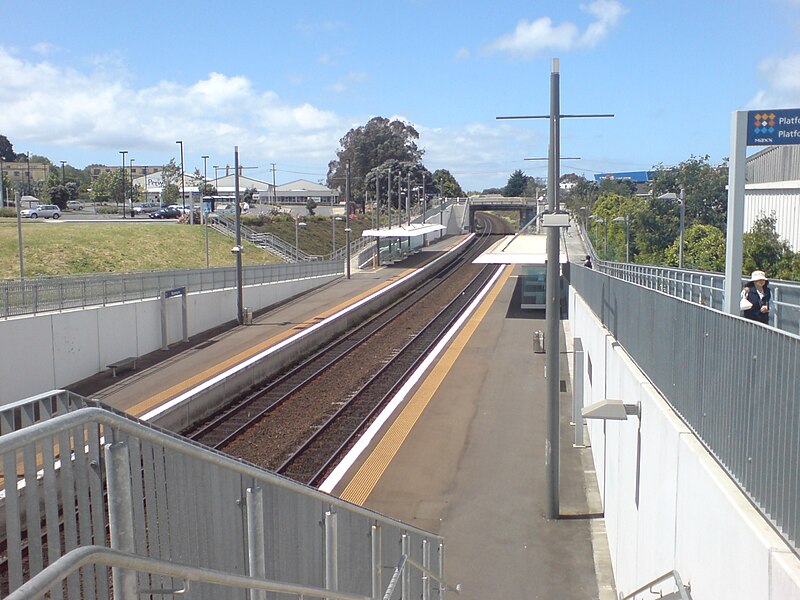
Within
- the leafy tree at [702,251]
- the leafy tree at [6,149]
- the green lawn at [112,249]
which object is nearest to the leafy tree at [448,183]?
the leafy tree at [6,149]

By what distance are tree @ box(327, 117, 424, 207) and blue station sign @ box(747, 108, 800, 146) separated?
110 metres

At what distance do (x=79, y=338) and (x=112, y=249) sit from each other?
2098 centimetres

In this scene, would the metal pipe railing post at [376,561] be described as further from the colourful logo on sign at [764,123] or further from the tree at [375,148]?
the tree at [375,148]

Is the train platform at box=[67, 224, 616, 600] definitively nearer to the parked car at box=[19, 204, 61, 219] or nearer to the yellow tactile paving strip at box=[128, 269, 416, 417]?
the yellow tactile paving strip at box=[128, 269, 416, 417]

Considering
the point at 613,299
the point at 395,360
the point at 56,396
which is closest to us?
the point at 56,396

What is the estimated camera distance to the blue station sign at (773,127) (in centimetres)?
711

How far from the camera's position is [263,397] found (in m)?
22.6

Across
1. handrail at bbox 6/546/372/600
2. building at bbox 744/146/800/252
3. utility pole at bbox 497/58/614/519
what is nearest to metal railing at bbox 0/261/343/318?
utility pole at bbox 497/58/614/519

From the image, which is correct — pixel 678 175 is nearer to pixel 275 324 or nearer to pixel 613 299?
pixel 275 324

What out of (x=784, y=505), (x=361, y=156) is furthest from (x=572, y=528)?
(x=361, y=156)

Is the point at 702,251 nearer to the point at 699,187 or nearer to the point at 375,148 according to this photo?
the point at 699,187

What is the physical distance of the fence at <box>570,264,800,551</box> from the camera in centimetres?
418

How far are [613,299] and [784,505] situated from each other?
8.64 meters

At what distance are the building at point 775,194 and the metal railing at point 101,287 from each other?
19.2 m
